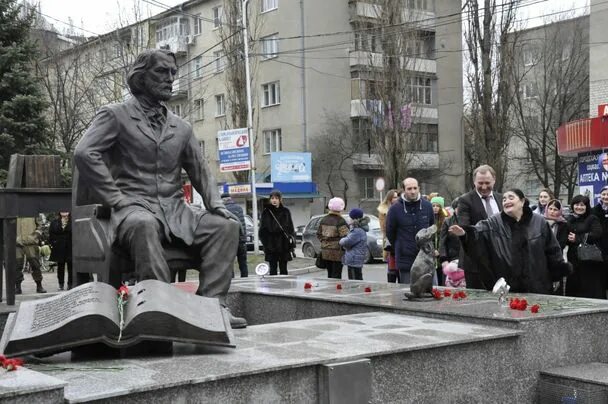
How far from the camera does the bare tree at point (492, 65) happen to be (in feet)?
105

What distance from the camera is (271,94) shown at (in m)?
41.8

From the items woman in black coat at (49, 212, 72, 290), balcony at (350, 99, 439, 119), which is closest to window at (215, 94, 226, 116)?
balcony at (350, 99, 439, 119)

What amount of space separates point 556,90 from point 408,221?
129 ft

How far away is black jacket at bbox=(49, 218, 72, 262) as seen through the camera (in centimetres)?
1340

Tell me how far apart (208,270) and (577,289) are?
4293 millimetres

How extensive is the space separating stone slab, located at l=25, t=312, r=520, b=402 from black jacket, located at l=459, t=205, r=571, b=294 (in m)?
1.28

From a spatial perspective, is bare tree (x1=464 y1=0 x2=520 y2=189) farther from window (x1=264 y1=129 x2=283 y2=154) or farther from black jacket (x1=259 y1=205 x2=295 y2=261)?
black jacket (x1=259 y1=205 x2=295 y2=261)

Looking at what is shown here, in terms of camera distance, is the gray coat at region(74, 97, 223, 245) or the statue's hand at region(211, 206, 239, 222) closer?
the gray coat at region(74, 97, 223, 245)

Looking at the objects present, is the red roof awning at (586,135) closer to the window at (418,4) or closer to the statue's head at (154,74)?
the statue's head at (154,74)

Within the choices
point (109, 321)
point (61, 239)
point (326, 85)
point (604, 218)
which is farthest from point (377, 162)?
point (109, 321)

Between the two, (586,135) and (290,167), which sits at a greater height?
(290,167)

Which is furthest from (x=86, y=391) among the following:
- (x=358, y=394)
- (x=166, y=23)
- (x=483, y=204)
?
(x=166, y=23)

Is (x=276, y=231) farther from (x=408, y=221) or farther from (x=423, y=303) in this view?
(x=423, y=303)

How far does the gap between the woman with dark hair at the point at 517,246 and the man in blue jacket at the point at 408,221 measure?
1.85 meters
